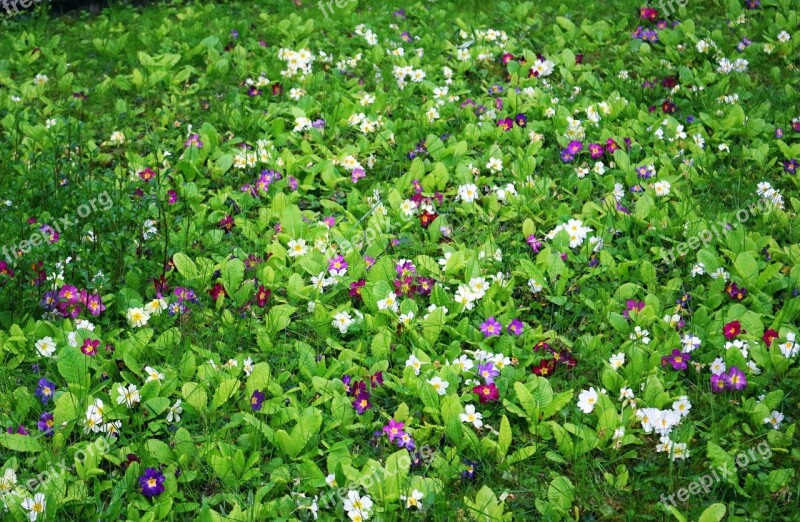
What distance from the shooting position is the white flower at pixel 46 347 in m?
3.19

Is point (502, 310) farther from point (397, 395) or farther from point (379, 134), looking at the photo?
point (379, 134)

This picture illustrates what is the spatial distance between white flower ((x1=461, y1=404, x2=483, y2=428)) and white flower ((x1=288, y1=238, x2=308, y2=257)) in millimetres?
1271

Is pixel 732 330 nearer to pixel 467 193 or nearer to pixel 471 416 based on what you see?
pixel 471 416

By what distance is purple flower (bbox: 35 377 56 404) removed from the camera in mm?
2998

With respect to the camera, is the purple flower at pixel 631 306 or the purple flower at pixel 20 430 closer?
the purple flower at pixel 20 430

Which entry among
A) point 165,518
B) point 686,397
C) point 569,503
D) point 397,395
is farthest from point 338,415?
point 686,397

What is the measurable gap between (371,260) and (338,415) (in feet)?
3.17

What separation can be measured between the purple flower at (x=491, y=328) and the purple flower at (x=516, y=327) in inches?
1.7

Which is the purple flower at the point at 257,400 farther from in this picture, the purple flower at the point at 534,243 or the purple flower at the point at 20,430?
the purple flower at the point at 534,243

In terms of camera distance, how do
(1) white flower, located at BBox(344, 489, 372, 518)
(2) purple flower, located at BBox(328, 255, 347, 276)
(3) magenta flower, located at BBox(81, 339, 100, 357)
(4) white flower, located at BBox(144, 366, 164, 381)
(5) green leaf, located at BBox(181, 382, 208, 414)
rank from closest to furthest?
(1) white flower, located at BBox(344, 489, 372, 518) < (5) green leaf, located at BBox(181, 382, 208, 414) < (4) white flower, located at BBox(144, 366, 164, 381) < (3) magenta flower, located at BBox(81, 339, 100, 357) < (2) purple flower, located at BBox(328, 255, 347, 276)

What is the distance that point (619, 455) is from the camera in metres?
2.84

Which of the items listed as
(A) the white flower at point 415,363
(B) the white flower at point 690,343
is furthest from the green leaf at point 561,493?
(B) the white flower at point 690,343

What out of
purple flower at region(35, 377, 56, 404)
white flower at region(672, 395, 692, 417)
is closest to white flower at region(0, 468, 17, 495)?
purple flower at region(35, 377, 56, 404)

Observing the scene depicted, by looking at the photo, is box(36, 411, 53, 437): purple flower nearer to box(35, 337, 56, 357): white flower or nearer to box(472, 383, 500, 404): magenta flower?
box(35, 337, 56, 357): white flower
